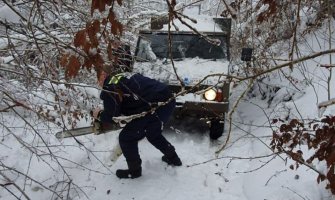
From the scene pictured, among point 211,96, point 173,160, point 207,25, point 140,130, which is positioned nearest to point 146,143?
point 173,160

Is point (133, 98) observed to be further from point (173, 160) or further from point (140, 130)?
point (173, 160)

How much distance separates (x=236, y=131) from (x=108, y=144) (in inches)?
84.5

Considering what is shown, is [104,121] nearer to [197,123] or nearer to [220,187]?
[220,187]

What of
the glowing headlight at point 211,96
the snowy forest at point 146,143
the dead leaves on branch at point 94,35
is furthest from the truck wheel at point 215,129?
the dead leaves on branch at point 94,35

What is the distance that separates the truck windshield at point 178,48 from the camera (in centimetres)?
668

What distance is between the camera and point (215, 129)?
641cm

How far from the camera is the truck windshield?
6.68 m

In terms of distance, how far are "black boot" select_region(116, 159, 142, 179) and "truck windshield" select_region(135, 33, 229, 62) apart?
2079 millimetres

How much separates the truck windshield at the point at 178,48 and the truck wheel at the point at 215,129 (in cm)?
112

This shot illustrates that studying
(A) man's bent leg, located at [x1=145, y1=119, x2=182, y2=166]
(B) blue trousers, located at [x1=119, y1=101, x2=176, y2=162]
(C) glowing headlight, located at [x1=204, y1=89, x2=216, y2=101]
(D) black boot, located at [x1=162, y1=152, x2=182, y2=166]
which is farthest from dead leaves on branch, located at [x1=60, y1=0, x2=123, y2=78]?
(C) glowing headlight, located at [x1=204, y1=89, x2=216, y2=101]

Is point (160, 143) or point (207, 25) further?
point (207, 25)

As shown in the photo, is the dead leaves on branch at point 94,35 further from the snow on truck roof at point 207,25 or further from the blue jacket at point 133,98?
the snow on truck roof at point 207,25

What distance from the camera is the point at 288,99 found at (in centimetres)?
717

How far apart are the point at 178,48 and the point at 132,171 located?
2488 mm
